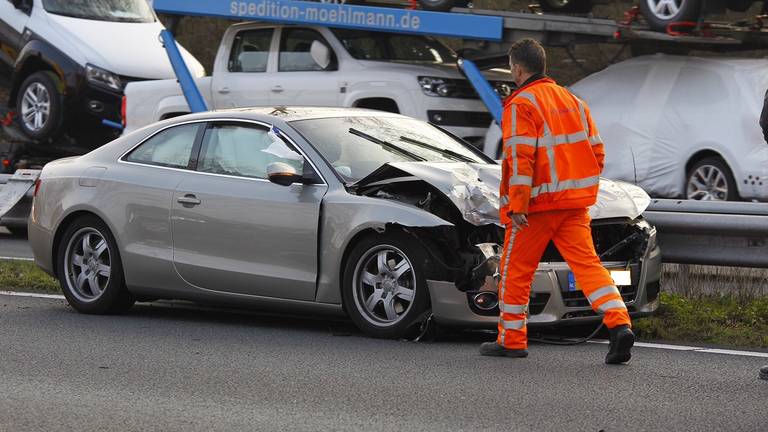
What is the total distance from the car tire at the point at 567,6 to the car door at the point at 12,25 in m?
6.90

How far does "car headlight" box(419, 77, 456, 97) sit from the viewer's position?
48.5 feet

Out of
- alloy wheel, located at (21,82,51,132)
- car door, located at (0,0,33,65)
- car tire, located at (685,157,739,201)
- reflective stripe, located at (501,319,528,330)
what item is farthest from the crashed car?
car door, located at (0,0,33,65)

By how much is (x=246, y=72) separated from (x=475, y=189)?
832 centimetres

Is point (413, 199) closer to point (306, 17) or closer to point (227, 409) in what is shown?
point (227, 409)

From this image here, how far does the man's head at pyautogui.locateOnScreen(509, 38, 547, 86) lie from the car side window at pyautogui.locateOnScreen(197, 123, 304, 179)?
165cm

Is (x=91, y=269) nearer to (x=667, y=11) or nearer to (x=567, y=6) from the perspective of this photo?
(x=667, y=11)

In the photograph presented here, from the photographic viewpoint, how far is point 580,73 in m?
16.8

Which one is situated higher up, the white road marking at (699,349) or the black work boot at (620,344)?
the black work boot at (620,344)

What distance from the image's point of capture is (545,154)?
7332 mm

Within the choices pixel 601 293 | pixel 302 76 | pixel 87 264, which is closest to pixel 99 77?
pixel 302 76

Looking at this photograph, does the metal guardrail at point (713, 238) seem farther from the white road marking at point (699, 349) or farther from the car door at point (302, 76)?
the car door at point (302, 76)

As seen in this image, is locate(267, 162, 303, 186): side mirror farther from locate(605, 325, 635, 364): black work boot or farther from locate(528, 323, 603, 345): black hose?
locate(605, 325, 635, 364): black work boot

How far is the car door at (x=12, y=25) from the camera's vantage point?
18172mm

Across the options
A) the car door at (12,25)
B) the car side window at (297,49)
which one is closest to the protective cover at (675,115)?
the car side window at (297,49)
